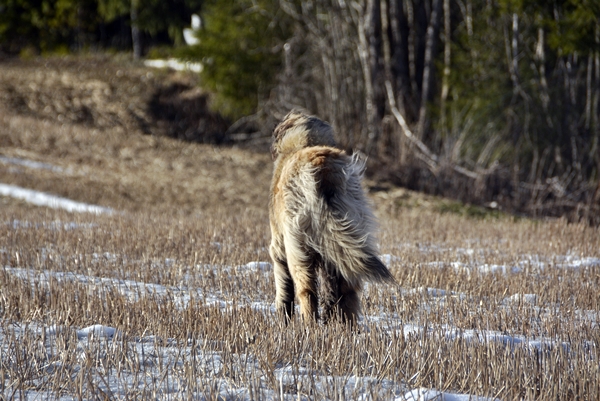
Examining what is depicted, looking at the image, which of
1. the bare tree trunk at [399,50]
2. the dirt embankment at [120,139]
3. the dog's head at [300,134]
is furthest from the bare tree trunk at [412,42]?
the dog's head at [300,134]

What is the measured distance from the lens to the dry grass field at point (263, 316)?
3207 mm

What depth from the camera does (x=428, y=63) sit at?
53.4 feet

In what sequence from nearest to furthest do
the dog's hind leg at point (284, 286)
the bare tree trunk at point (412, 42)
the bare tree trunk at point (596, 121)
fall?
the dog's hind leg at point (284, 286)
the bare tree trunk at point (596, 121)
the bare tree trunk at point (412, 42)

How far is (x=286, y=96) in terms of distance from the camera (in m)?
18.7

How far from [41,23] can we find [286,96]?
17306mm

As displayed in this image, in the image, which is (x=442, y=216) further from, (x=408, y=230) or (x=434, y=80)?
(x=434, y=80)

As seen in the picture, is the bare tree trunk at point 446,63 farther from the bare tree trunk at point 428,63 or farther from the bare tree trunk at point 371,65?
the bare tree trunk at point 371,65

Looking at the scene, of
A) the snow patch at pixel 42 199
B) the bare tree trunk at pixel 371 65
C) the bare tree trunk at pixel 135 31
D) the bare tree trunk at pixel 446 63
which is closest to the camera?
the snow patch at pixel 42 199

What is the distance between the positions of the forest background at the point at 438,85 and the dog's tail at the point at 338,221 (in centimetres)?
877

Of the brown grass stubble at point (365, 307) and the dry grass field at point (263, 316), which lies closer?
the dry grass field at point (263, 316)

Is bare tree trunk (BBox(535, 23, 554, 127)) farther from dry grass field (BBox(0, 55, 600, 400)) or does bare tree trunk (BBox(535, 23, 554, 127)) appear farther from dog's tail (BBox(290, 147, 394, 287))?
dog's tail (BBox(290, 147, 394, 287))

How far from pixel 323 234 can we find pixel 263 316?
0.78m

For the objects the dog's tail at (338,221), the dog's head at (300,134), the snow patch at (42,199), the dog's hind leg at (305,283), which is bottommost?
the snow patch at (42,199)

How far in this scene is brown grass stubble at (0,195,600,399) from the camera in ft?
11.1
